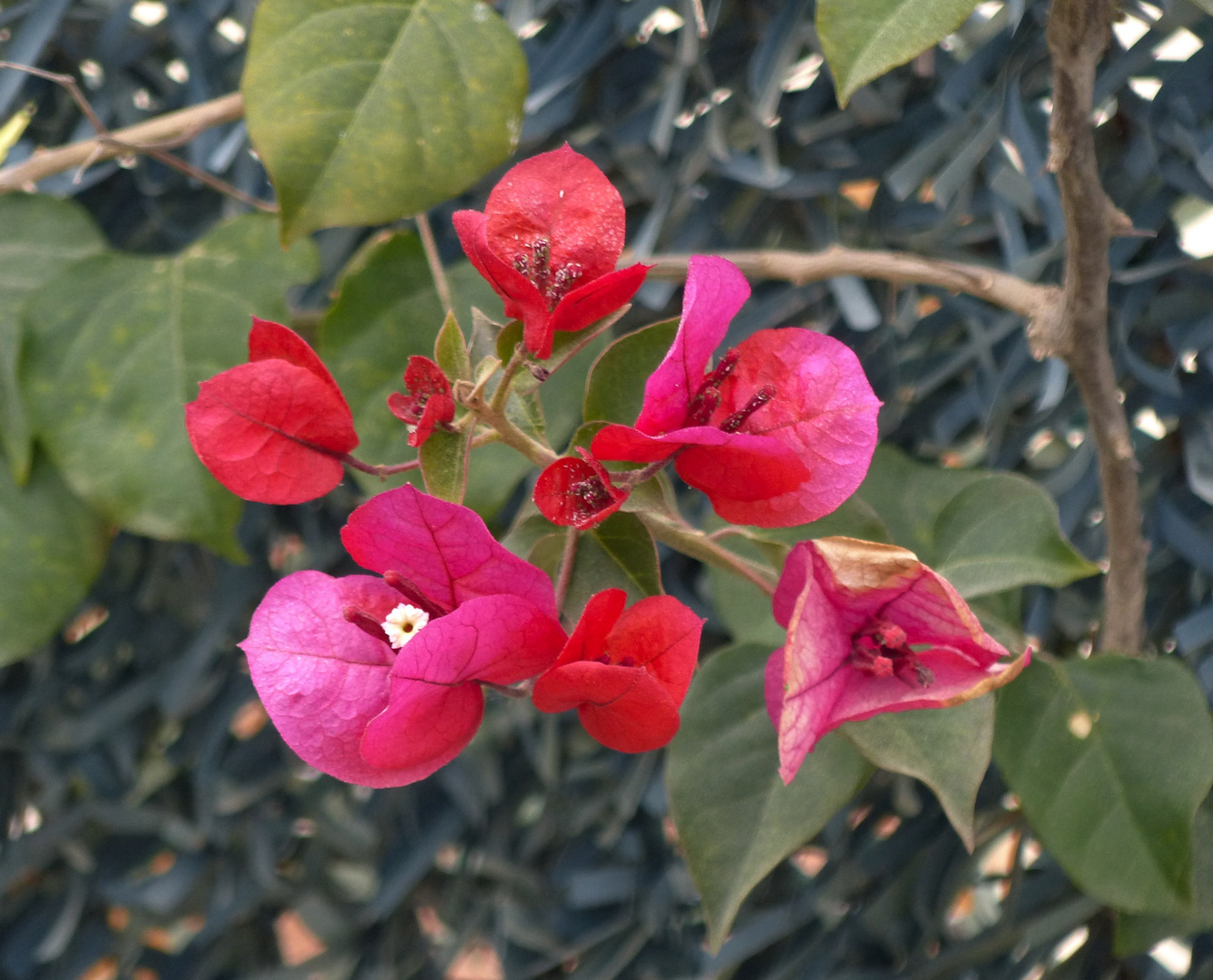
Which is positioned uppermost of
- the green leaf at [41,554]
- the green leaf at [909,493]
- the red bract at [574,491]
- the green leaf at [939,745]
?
the red bract at [574,491]

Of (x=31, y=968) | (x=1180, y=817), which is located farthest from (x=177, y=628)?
(x=1180, y=817)

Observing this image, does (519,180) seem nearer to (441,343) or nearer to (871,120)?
(441,343)

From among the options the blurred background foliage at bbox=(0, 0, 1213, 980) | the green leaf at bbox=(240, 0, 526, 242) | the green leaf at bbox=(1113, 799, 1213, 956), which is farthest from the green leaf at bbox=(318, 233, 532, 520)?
the green leaf at bbox=(1113, 799, 1213, 956)

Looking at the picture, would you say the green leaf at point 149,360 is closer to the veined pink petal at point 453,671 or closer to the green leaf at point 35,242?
the green leaf at point 35,242

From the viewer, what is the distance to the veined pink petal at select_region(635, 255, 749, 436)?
0.89 ft

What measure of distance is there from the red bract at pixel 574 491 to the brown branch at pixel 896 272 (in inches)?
7.5

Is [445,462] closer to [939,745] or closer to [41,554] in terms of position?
[939,745]

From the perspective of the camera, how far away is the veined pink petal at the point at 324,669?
10.9 inches

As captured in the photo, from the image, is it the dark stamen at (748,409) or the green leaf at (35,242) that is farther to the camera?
the green leaf at (35,242)

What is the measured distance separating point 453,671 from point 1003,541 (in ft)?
0.91

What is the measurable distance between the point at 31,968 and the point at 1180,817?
2.25ft

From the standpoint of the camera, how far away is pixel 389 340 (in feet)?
1.68

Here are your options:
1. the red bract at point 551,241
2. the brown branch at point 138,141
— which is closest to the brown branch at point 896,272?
the red bract at point 551,241

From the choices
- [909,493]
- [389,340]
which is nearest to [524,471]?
[389,340]
